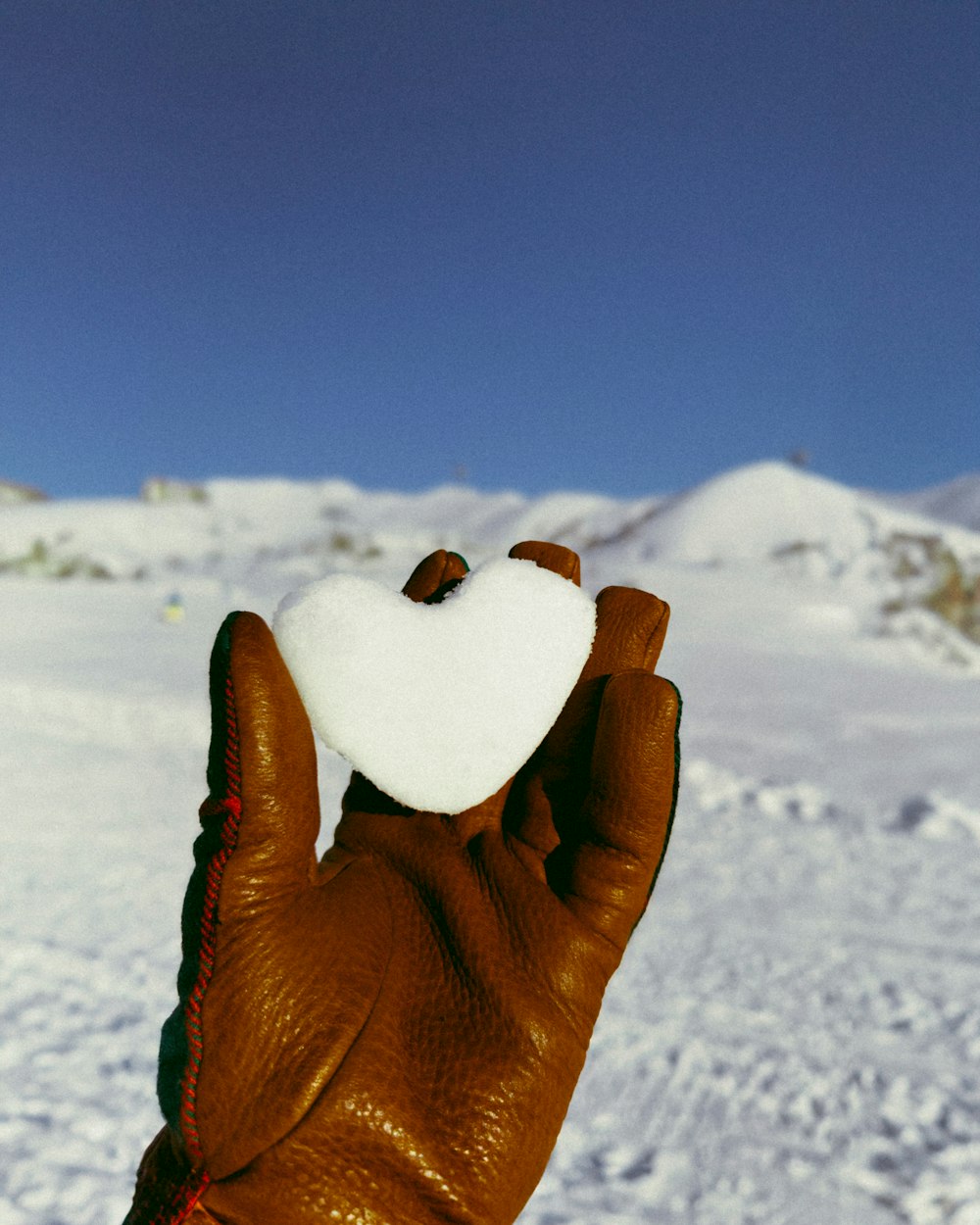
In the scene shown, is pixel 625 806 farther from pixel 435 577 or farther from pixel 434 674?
pixel 435 577

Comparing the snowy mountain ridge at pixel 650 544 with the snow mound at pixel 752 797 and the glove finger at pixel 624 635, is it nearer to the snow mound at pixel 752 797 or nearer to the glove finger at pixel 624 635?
the snow mound at pixel 752 797

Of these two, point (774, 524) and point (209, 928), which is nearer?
point (209, 928)

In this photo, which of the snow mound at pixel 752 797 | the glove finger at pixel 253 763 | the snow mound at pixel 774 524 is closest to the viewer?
the glove finger at pixel 253 763

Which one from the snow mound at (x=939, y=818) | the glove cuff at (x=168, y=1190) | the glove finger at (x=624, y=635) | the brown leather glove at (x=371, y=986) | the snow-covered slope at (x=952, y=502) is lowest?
the glove cuff at (x=168, y=1190)

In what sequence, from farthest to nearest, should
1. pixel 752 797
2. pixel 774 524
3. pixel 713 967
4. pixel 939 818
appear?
pixel 774 524
pixel 752 797
pixel 939 818
pixel 713 967

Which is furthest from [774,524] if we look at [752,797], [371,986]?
[371,986]

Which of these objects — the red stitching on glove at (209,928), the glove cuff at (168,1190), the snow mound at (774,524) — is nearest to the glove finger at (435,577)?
the red stitching on glove at (209,928)

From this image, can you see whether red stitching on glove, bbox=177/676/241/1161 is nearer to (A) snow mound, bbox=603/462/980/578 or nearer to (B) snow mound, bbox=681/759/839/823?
(B) snow mound, bbox=681/759/839/823
